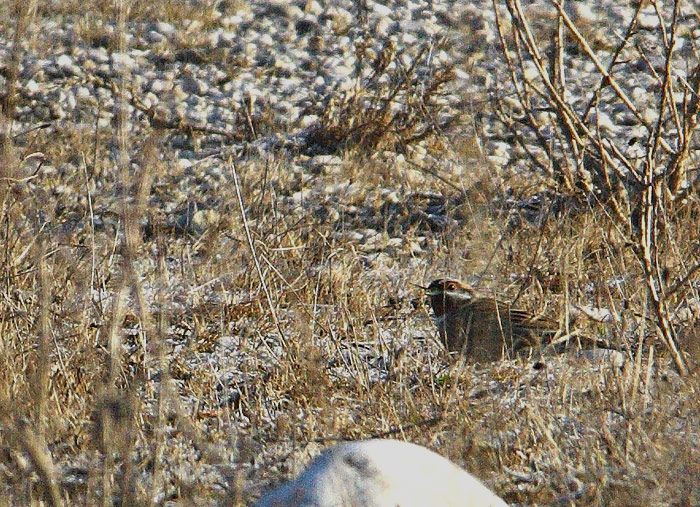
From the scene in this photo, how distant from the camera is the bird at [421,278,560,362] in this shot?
4.91 m

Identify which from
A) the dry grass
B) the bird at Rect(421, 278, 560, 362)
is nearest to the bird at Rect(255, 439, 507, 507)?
the dry grass

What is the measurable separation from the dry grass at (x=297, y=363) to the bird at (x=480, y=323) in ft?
0.36

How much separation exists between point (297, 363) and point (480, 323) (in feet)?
3.89

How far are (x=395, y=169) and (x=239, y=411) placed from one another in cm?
366

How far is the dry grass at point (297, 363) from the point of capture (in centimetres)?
320

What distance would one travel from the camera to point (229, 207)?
23.1ft

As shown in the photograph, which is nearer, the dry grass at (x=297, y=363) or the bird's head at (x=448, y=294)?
the dry grass at (x=297, y=363)

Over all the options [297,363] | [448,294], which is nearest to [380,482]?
[297,363]

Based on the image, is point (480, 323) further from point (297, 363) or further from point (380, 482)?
point (380, 482)

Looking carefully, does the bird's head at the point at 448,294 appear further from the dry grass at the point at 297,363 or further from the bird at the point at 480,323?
the dry grass at the point at 297,363

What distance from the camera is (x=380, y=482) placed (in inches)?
113

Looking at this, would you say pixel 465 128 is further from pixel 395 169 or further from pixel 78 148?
pixel 78 148

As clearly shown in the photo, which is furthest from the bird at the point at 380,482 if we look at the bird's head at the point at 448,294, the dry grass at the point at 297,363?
the bird's head at the point at 448,294

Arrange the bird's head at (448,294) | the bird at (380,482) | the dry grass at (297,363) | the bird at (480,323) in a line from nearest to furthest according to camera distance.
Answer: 1. the bird at (380,482)
2. the dry grass at (297,363)
3. the bird at (480,323)
4. the bird's head at (448,294)
